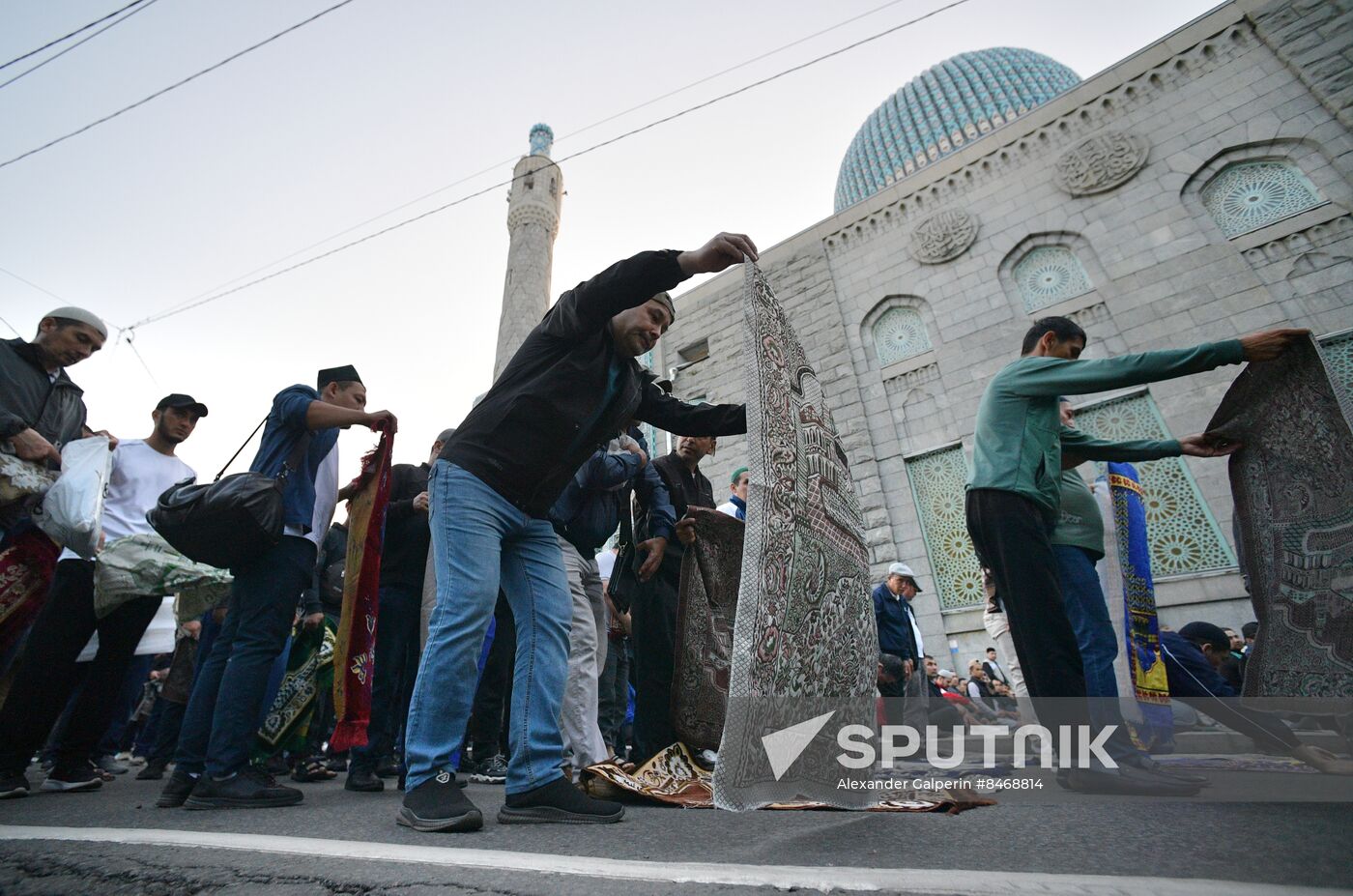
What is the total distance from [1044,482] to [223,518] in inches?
106

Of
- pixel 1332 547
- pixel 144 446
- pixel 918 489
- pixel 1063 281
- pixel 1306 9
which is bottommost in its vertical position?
pixel 1332 547

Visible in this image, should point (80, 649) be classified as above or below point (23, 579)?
below

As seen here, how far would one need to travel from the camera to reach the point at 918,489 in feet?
30.7

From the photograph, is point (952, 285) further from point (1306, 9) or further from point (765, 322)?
point (765, 322)

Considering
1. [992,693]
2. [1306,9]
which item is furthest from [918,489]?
[1306,9]

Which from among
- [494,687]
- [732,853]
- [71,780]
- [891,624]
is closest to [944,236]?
[891,624]

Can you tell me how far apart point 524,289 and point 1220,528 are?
13.9 m

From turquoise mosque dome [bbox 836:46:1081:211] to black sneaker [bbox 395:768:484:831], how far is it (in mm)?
21451

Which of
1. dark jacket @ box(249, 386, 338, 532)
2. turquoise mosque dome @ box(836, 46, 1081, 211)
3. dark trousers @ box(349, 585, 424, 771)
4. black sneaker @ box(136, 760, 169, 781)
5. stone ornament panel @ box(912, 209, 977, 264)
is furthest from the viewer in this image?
turquoise mosque dome @ box(836, 46, 1081, 211)

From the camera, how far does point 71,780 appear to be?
2441mm

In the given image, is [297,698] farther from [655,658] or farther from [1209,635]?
[1209,635]

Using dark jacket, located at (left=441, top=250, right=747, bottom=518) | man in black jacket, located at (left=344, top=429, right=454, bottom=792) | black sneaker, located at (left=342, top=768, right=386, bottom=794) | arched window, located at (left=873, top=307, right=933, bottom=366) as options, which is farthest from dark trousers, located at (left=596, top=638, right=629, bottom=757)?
arched window, located at (left=873, top=307, right=933, bottom=366)

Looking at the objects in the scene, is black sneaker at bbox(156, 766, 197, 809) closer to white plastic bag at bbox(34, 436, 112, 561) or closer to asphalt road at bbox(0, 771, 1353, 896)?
asphalt road at bbox(0, 771, 1353, 896)

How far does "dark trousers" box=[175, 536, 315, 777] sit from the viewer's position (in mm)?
2021
